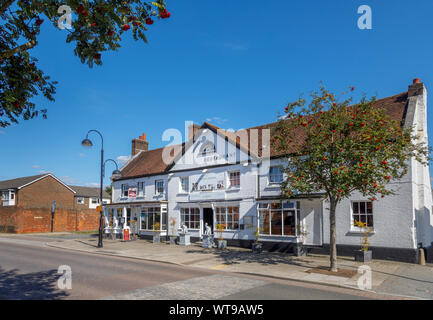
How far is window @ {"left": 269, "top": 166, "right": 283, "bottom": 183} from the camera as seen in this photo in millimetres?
20737

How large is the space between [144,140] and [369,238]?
28.0m

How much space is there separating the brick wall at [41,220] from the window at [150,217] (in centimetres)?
2023

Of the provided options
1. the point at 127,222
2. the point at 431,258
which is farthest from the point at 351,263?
the point at 127,222

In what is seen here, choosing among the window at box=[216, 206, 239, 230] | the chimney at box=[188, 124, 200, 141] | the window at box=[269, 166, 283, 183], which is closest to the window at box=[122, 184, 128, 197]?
the chimney at box=[188, 124, 200, 141]

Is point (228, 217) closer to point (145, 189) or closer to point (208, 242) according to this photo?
point (208, 242)

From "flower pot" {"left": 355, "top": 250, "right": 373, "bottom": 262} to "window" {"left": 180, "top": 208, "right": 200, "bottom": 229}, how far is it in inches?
496

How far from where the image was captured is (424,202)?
18.3 m

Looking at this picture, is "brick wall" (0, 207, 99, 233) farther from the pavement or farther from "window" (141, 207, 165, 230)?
→ the pavement

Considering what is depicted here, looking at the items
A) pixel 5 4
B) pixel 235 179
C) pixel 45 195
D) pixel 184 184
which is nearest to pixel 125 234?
pixel 184 184

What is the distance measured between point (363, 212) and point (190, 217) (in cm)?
1336

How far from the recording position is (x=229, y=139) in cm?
2381

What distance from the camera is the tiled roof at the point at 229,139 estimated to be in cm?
1840

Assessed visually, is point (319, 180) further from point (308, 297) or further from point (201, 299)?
point (201, 299)

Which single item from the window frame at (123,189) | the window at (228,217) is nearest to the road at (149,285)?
the window at (228,217)
